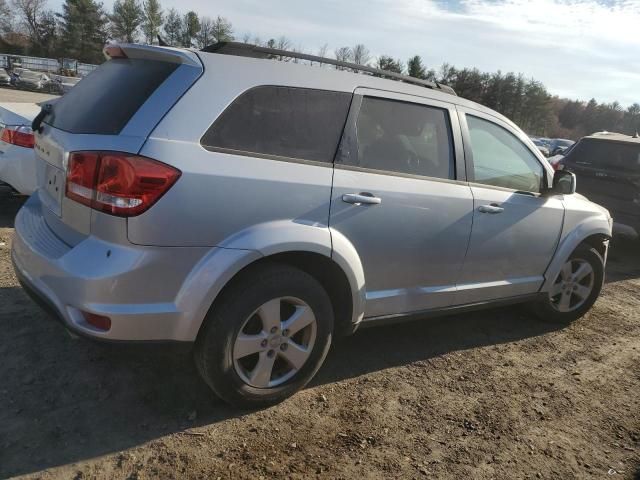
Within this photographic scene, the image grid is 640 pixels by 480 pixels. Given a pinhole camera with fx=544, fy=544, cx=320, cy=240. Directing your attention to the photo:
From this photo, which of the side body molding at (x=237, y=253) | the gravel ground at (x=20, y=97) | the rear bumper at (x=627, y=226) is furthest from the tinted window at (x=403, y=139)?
the gravel ground at (x=20, y=97)

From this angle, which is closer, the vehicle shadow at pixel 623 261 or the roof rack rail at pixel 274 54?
the roof rack rail at pixel 274 54

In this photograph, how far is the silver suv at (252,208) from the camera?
7.90 ft

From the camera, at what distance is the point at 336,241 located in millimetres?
2902

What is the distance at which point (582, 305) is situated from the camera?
15.5 feet

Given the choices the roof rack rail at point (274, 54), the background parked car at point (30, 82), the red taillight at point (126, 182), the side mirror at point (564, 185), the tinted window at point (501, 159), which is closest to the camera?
the red taillight at point (126, 182)

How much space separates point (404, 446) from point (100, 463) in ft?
4.81

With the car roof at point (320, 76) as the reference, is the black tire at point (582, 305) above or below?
below

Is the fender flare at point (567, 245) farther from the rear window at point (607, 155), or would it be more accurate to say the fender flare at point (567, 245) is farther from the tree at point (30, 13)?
the tree at point (30, 13)

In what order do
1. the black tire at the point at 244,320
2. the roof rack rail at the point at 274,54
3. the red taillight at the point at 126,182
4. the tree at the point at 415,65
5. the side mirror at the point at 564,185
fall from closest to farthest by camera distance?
the red taillight at the point at 126,182 → the black tire at the point at 244,320 → the roof rack rail at the point at 274,54 → the side mirror at the point at 564,185 → the tree at the point at 415,65

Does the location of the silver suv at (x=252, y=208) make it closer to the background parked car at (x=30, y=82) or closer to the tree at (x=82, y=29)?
the background parked car at (x=30, y=82)

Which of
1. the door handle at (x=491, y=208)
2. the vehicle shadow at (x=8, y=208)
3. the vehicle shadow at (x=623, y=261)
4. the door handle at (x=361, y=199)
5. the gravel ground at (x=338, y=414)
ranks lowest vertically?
the vehicle shadow at (x=623, y=261)

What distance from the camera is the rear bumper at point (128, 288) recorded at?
2371mm

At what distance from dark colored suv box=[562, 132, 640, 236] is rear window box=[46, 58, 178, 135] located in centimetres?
653

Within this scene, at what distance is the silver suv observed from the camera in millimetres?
2408
